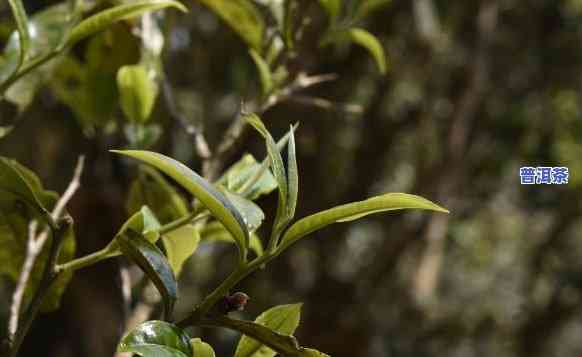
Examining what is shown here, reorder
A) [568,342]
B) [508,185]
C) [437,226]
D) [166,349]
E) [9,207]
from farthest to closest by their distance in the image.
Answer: [568,342] < [508,185] < [437,226] < [9,207] < [166,349]

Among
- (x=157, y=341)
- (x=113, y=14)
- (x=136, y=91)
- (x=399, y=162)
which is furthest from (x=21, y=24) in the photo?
(x=399, y=162)

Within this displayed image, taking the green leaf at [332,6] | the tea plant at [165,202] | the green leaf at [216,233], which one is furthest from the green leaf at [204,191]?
the green leaf at [332,6]

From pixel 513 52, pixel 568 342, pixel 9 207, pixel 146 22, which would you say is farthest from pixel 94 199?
pixel 568 342

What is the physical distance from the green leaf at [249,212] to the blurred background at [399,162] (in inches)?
47.0

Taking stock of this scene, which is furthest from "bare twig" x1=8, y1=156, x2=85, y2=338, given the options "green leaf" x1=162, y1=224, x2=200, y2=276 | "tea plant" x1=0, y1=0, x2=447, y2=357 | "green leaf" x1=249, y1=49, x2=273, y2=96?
"green leaf" x1=249, y1=49, x2=273, y2=96

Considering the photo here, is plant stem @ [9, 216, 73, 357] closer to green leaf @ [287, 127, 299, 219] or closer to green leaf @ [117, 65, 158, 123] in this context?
green leaf @ [287, 127, 299, 219]

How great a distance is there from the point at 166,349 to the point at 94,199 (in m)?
1.24

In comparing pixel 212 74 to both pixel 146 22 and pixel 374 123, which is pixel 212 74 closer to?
pixel 374 123

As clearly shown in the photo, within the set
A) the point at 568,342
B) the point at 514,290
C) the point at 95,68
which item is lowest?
the point at 568,342

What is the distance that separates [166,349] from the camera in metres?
0.43

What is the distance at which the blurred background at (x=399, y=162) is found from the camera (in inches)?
80.8

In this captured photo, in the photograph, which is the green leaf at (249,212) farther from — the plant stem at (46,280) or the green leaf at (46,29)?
the green leaf at (46,29)

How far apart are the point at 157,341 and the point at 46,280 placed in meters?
0.10

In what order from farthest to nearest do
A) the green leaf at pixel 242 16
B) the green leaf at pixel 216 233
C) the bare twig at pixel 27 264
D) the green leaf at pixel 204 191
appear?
the green leaf at pixel 242 16, the green leaf at pixel 216 233, the bare twig at pixel 27 264, the green leaf at pixel 204 191
